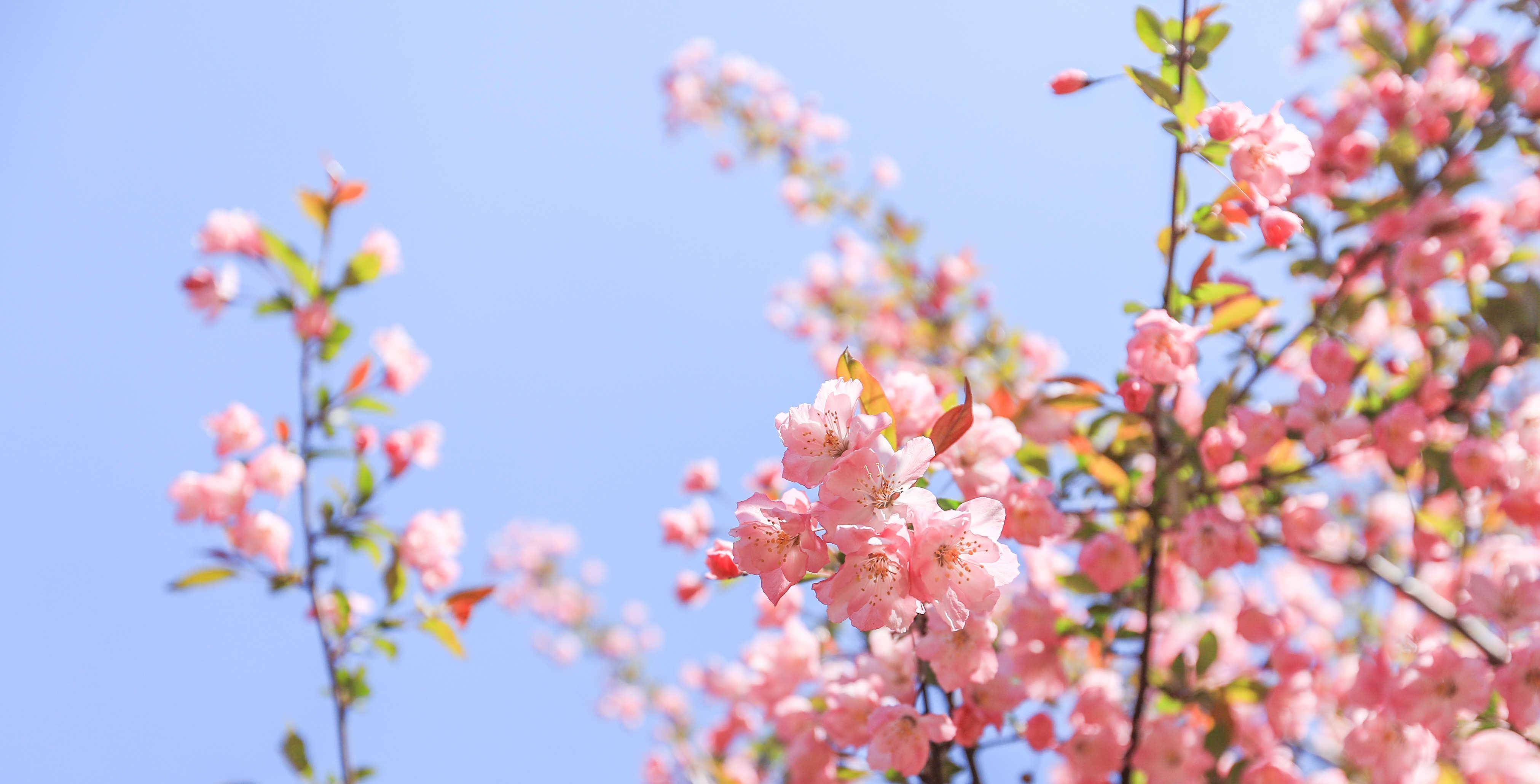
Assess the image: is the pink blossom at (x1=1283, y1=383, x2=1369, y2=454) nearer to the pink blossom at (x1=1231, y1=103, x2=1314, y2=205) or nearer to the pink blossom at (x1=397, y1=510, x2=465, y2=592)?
the pink blossom at (x1=1231, y1=103, x2=1314, y2=205)

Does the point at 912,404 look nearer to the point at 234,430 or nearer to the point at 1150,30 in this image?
the point at 1150,30

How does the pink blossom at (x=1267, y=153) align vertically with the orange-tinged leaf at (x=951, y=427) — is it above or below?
above

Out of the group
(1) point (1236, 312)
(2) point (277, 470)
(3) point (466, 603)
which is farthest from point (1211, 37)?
(2) point (277, 470)

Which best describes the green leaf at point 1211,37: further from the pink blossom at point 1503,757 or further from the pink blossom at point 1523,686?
the pink blossom at point 1503,757

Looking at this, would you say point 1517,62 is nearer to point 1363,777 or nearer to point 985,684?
point 1363,777

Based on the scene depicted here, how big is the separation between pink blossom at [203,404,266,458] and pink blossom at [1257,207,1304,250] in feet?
7.46

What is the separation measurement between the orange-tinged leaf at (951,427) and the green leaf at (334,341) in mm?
1598

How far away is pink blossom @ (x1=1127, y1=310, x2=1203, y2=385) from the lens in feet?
4.24

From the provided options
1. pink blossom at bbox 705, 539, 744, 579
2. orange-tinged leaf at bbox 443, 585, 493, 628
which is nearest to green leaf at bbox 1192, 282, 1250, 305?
pink blossom at bbox 705, 539, 744, 579

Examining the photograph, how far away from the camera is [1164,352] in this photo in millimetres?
1329

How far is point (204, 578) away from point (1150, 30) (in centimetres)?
232

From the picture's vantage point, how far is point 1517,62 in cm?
189

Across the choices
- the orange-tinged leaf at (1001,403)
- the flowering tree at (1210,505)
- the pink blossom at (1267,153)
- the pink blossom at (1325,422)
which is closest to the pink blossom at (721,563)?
the flowering tree at (1210,505)

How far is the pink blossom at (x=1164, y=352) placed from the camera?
4.24 feet
